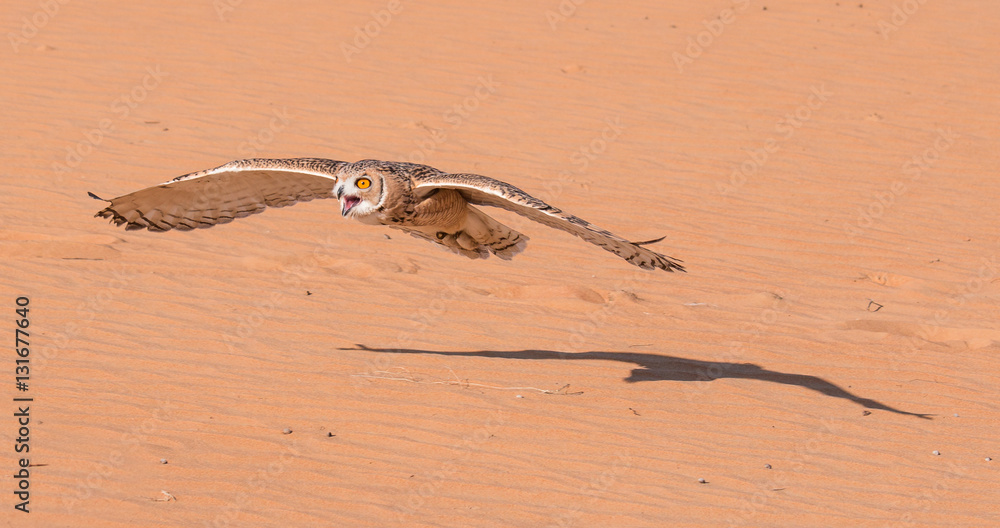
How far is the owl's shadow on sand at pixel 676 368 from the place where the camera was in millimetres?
6717

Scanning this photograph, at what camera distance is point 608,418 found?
6.05m

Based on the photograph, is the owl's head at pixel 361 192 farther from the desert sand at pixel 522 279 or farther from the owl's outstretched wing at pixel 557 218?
the desert sand at pixel 522 279

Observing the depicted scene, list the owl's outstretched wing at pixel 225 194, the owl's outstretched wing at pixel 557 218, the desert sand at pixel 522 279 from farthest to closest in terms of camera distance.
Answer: the owl's outstretched wing at pixel 225 194 → the owl's outstretched wing at pixel 557 218 → the desert sand at pixel 522 279

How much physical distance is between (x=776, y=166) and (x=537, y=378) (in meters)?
5.68

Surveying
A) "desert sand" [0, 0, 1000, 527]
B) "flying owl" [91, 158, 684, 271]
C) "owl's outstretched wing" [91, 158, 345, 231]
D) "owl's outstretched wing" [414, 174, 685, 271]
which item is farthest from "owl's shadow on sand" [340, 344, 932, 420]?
"owl's outstretched wing" [91, 158, 345, 231]

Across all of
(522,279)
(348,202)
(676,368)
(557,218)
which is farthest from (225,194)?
(676,368)

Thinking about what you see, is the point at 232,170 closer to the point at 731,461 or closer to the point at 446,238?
the point at 446,238

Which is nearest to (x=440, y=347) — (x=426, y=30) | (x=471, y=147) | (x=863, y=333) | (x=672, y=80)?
(x=863, y=333)

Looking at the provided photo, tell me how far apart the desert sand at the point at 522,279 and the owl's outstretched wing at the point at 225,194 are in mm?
626

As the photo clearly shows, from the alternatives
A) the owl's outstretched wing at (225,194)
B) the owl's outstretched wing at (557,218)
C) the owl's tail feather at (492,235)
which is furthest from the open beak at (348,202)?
the owl's tail feather at (492,235)

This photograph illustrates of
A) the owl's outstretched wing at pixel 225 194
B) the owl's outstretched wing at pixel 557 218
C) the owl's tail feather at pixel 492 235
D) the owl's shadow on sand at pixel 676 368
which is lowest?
the owl's shadow on sand at pixel 676 368

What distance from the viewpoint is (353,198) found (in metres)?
6.54

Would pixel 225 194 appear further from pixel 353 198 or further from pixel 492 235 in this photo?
pixel 492 235

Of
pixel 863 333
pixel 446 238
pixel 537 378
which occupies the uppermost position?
pixel 446 238
